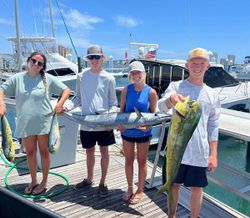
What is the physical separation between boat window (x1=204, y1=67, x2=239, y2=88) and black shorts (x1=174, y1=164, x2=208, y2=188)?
29.7 ft

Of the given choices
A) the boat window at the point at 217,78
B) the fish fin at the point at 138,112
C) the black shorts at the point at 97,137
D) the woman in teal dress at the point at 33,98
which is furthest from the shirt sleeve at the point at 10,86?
the boat window at the point at 217,78

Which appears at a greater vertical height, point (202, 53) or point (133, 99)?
point (202, 53)

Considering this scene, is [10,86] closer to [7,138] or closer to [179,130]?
[7,138]

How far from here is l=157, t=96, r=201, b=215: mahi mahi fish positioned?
1.93 m

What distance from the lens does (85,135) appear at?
3621mm

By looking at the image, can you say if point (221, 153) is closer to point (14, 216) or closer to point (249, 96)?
point (249, 96)

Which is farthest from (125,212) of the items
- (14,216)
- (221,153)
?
(221,153)

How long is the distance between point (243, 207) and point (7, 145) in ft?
15.3

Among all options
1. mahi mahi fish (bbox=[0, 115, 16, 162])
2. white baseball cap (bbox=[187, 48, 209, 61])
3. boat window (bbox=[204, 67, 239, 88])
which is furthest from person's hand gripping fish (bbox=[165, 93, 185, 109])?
boat window (bbox=[204, 67, 239, 88])

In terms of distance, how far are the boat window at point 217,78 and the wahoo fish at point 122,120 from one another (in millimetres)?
8712

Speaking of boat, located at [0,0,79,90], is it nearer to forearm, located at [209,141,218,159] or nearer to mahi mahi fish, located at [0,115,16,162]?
mahi mahi fish, located at [0,115,16,162]

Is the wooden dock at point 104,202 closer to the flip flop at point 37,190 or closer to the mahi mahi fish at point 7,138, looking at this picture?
the flip flop at point 37,190

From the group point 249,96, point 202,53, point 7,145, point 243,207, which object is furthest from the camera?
point 249,96

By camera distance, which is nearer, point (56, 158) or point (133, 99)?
point (133, 99)
